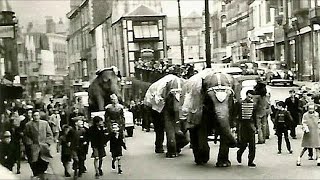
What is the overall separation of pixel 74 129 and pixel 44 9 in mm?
653

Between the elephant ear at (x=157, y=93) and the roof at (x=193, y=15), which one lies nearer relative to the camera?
the roof at (x=193, y=15)

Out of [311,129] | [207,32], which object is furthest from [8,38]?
[311,129]

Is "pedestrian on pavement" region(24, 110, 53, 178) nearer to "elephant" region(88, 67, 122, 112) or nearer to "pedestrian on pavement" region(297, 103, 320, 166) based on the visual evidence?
"elephant" region(88, 67, 122, 112)

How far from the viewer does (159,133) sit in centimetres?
500

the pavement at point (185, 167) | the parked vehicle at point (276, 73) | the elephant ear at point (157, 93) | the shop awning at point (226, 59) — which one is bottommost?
the pavement at point (185, 167)

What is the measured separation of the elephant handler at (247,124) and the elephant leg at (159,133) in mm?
439

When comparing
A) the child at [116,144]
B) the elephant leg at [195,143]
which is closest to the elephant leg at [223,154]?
the elephant leg at [195,143]

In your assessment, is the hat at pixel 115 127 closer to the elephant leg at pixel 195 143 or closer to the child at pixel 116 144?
the child at pixel 116 144

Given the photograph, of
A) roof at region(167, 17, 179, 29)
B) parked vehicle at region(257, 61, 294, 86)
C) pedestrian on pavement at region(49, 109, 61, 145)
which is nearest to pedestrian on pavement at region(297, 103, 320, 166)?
parked vehicle at region(257, 61, 294, 86)

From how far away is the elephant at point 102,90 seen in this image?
177 inches

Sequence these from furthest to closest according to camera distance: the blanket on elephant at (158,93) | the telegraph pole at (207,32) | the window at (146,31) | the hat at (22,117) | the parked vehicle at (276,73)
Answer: the blanket on elephant at (158,93), the parked vehicle at (276,73), the telegraph pole at (207,32), the hat at (22,117), the window at (146,31)

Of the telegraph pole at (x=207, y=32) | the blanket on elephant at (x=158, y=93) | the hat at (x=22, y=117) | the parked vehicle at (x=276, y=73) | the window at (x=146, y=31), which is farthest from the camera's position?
the blanket on elephant at (x=158, y=93)

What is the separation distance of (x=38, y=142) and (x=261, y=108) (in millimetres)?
1268

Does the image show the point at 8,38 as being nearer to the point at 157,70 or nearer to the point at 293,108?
the point at 157,70
